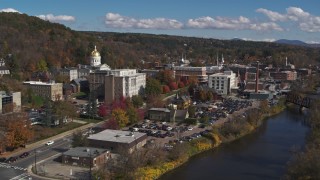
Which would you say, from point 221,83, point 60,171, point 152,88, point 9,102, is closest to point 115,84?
point 152,88

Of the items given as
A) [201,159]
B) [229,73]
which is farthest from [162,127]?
[229,73]

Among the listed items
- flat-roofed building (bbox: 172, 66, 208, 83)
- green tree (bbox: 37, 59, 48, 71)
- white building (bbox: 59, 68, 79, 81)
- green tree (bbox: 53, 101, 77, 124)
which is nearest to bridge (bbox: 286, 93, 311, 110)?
flat-roofed building (bbox: 172, 66, 208, 83)

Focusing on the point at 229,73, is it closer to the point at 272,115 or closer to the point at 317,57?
the point at 272,115

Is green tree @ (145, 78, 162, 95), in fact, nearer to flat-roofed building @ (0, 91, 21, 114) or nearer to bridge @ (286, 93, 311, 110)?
flat-roofed building @ (0, 91, 21, 114)

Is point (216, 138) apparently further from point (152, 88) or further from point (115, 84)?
point (152, 88)

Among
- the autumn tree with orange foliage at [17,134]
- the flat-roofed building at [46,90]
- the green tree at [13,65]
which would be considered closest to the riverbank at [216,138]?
the autumn tree with orange foliage at [17,134]

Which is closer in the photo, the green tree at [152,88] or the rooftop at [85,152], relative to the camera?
the rooftop at [85,152]

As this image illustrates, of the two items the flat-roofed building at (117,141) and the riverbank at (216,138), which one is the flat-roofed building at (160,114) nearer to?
the riverbank at (216,138)
